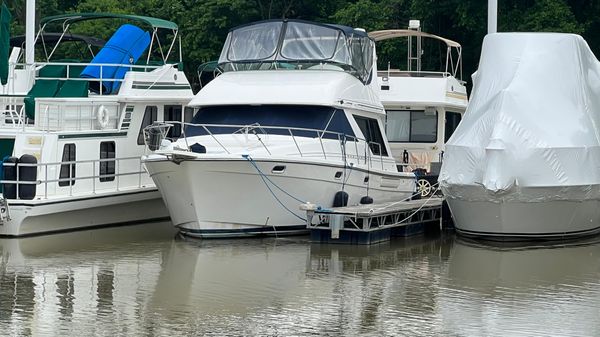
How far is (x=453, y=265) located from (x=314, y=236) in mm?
2948

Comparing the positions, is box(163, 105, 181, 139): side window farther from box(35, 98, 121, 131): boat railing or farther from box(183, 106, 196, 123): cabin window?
box(35, 98, 121, 131): boat railing

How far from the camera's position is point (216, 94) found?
22.4m

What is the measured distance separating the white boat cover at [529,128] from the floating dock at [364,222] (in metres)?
1.09

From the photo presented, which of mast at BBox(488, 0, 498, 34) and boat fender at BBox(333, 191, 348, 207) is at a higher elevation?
mast at BBox(488, 0, 498, 34)

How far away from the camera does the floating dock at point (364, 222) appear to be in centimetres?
2012

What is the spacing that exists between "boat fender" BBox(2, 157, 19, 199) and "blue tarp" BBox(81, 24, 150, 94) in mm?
4120

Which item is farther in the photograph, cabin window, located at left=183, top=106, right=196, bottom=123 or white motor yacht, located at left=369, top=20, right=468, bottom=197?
white motor yacht, located at left=369, top=20, right=468, bottom=197

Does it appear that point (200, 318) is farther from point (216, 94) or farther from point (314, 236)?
point (216, 94)

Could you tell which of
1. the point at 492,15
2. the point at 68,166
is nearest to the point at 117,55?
the point at 68,166

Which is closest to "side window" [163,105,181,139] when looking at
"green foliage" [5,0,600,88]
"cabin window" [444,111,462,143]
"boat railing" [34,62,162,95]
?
"boat railing" [34,62,162,95]

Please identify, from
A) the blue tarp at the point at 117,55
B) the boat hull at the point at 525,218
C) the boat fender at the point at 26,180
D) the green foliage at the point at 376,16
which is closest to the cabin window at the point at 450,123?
the boat hull at the point at 525,218

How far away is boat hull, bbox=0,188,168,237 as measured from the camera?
809 inches

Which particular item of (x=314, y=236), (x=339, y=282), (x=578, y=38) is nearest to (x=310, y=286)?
(x=339, y=282)

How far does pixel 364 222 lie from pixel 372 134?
10.6 ft
